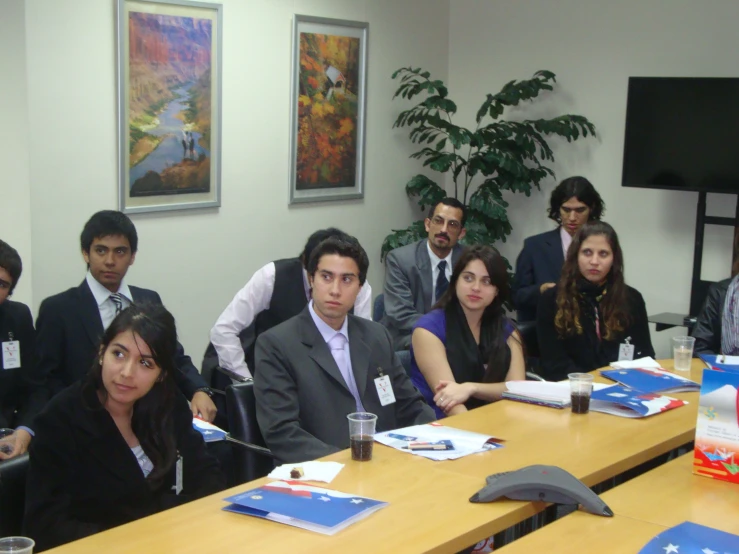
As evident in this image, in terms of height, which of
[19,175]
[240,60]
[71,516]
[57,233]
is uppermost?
[240,60]

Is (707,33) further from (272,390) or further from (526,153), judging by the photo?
(272,390)

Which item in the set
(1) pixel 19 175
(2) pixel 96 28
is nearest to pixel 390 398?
(1) pixel 19 175

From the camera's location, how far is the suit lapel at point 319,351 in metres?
3.34

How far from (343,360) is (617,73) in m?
4.16

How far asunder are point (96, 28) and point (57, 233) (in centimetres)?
117

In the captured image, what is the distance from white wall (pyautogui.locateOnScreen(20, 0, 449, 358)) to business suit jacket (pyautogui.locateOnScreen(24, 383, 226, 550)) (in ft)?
7.95

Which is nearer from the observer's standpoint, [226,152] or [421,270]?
[421,270]

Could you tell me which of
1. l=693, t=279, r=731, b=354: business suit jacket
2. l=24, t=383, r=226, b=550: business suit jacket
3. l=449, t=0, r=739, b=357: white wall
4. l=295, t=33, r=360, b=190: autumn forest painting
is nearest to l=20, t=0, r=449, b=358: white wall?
l=295, t=33, r=360, b=190: autumn forest painting

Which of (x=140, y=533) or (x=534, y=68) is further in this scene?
(x=534, y=68)

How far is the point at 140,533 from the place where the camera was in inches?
88.1

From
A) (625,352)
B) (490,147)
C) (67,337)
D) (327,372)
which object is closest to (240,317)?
(67,337)

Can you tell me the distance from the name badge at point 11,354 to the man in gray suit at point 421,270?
2308 millimetres

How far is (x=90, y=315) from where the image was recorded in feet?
12.6

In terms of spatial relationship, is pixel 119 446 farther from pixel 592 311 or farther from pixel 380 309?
pixel 380 309
